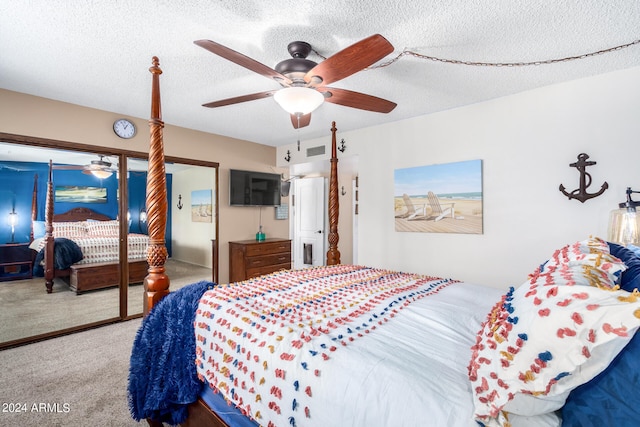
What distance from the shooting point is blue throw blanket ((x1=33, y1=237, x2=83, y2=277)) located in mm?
3087

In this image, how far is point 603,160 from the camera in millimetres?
2471

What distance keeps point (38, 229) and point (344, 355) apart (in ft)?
12.0

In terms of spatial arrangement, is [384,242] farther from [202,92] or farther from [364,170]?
[202,92]

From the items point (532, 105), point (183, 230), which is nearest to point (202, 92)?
point (183, 230)

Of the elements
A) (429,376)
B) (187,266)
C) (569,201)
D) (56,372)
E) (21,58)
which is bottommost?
(56,372)

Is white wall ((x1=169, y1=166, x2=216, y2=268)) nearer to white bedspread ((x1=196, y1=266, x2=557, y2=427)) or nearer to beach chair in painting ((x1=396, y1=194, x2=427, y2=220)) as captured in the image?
white bedspread ((x1=196, y1=266, x2=557, y2=427))

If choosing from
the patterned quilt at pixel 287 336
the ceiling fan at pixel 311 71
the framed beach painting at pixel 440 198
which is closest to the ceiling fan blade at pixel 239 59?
the ceiling fan at pixel 311 71

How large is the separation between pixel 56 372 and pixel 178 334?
1.62 metres

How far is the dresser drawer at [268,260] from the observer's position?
4.38 metres

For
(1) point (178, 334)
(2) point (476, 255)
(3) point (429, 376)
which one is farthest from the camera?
(2) point (476, 255)

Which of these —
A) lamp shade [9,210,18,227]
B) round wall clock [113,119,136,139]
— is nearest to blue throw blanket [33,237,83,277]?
lamp shade [9,210,18,227]

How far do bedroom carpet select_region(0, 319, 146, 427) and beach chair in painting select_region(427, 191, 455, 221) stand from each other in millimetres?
3197

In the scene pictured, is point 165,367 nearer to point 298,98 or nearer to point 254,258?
point 298,98

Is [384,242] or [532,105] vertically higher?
[532,105]
